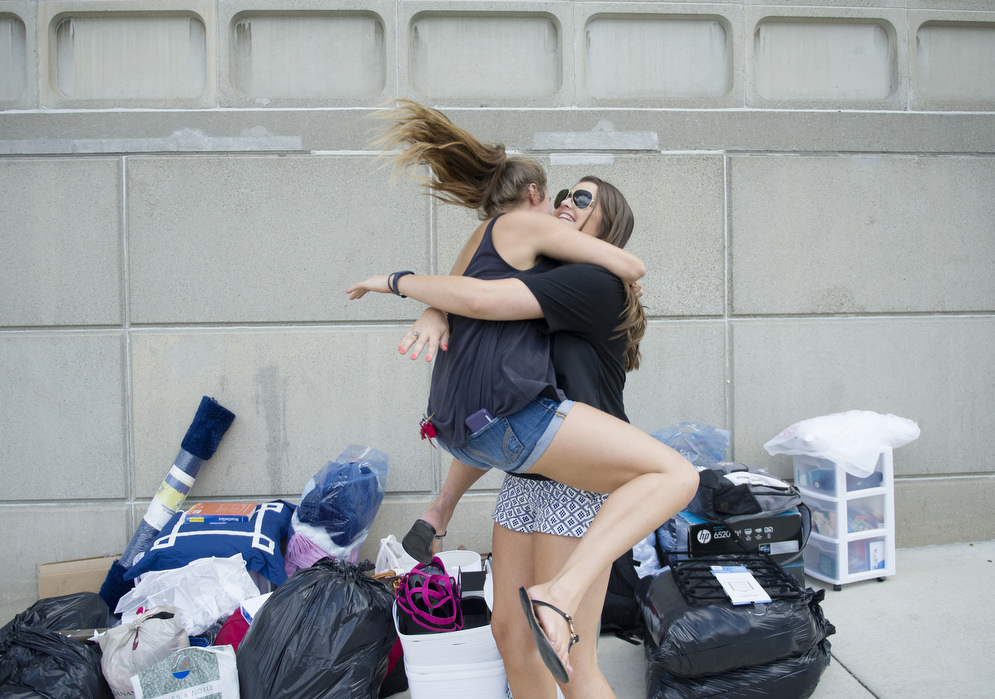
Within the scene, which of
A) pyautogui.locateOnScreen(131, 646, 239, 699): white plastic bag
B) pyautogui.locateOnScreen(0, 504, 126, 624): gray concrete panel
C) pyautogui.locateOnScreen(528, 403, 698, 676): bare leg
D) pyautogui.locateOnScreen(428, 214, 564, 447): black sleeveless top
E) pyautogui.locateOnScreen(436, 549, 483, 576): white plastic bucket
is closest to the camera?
pyautogui.locateOnScreen(528, 403, 698, 676): bare leg

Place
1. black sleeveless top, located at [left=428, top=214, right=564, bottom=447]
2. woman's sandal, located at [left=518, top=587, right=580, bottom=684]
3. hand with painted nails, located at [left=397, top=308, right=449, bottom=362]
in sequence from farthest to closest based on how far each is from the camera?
hand with painted nails, located at [left=397, top=308, right=449, bottom=362], black sleeveless top, located at [left=428, top=214, right=564, bottom=447], woman's sandal, located at [left=518, top=587, right=580, bottom=684]

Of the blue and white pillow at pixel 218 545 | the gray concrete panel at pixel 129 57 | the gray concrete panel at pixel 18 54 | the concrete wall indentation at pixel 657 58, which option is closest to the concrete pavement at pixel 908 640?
the blue and white pillow at pixel 218 545

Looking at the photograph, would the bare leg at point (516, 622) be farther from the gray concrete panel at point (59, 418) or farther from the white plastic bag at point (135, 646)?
the gray concrete panel at point (59, 418)

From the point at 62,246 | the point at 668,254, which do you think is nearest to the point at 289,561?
the point at 62,246

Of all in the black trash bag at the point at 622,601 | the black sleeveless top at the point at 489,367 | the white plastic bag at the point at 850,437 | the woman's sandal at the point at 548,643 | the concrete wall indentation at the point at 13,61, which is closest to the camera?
the woman's sandal at the point at 548,643

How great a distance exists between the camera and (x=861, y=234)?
12.4ft

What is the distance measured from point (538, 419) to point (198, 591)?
2078 millimetres

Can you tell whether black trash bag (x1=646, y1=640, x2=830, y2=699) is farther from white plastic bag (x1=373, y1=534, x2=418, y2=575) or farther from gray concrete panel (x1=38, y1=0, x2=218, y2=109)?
gray concrete panel (x1=38, y1=0, x2=218, y2=109)

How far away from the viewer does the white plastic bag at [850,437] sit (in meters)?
3.24

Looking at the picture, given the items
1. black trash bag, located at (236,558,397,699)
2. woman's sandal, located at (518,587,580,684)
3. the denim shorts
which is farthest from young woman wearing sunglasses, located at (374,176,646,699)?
black trash bag, located at (236,558,397,699)

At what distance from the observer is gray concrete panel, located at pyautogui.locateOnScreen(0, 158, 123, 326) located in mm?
3561

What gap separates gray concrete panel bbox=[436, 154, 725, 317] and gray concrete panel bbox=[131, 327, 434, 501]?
1.07m

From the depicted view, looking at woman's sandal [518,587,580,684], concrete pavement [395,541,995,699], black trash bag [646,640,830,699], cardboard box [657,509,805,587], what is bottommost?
concrete pavement [395,541,995,699]

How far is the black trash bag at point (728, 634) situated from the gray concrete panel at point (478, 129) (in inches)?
98.9
